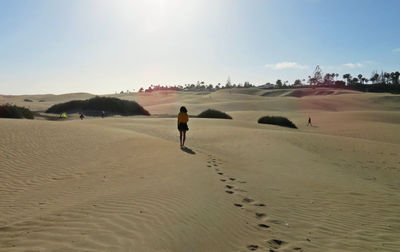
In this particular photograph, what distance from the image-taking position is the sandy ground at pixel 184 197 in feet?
13.6

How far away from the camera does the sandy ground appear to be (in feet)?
13.6

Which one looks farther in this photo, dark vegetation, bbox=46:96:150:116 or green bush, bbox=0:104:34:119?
dark vegetation, bbox=46:96:150:116

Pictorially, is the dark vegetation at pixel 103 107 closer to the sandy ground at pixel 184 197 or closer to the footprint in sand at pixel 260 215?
the sandy ground at pixel 184 197

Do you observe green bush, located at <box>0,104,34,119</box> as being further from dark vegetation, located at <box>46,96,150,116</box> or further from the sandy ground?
the sandy ground

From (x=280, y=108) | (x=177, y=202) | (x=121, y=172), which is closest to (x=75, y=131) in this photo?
(x=121, y=172)

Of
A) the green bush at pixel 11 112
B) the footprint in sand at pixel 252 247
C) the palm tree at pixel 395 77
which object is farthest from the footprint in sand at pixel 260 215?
the palm tree at pixel 395 77

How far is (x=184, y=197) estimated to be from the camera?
19.3 feet

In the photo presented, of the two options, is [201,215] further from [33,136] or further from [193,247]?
[33,136]

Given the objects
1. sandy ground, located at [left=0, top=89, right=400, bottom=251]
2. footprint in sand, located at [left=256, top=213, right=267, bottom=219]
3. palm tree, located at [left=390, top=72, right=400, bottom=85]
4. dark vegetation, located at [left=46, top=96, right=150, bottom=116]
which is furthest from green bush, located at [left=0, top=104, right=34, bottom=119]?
palm tree, located at [left=390, top=72, right=400, bottom=85]

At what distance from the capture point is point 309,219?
211 inches

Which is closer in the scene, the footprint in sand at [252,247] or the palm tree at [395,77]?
the footprint in sand at [252,247]

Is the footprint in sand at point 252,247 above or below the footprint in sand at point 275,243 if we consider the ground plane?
above

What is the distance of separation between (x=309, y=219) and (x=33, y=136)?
1148 centimetres

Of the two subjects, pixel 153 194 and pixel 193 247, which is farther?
pixel 153 194
